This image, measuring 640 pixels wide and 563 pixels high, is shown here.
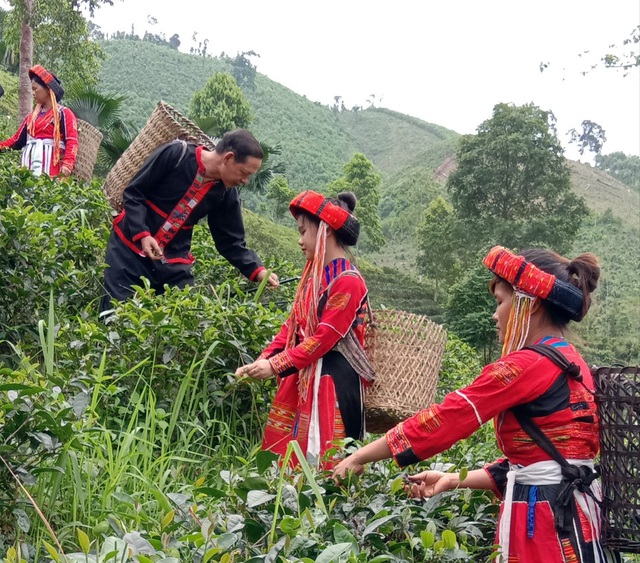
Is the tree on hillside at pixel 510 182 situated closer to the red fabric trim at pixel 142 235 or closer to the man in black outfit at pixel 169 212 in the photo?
the man in black outfit at pixel 169 212

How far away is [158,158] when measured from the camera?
176 inches

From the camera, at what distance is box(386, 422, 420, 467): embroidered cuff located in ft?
7.76

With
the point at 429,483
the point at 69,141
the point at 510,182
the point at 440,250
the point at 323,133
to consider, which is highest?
the point at 323,133

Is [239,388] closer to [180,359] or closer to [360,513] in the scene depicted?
[180,359]

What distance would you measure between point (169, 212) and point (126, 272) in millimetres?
375

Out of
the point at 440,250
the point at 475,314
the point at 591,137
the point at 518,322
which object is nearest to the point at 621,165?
the point at 591,137

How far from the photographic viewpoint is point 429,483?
7.96ft

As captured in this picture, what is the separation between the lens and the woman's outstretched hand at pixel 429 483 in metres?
2.38

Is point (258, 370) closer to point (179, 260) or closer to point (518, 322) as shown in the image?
point (518, 322)

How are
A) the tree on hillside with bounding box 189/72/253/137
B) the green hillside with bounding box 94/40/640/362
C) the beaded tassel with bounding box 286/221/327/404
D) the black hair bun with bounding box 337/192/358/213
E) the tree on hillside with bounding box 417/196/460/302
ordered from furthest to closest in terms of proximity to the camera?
the tree on hillside with bounding box 189/72/253/137 < the green hillside with bounding box 94/40/640/362 < the tree on hillside with bounding box 417/196/460/302 < the black hair bun with bounding box 337/192/358/213 < the beaded tassel with bounding box 286/221/327/404

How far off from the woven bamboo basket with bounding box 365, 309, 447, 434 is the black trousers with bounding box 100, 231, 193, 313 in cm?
140

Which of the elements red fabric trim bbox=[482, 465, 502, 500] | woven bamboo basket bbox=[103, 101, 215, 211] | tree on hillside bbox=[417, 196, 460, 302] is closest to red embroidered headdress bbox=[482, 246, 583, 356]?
red fabric trim bbox=[482, 465, 502, 500]

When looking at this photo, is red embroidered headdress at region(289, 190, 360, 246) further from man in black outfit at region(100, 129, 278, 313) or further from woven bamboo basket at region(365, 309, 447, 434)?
man in black outfit at region(100, 129, 278, 313)

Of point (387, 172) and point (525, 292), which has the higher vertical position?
point (387, 172)
